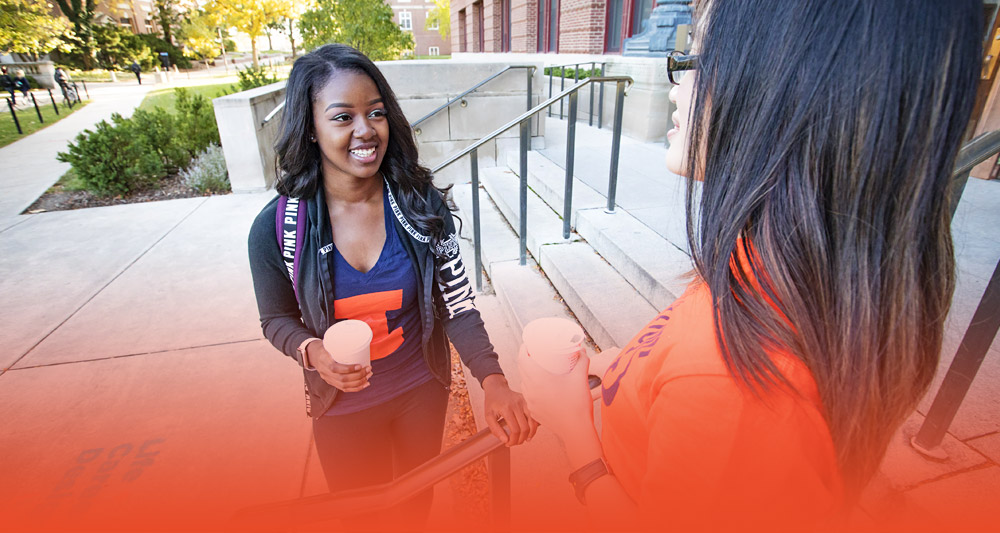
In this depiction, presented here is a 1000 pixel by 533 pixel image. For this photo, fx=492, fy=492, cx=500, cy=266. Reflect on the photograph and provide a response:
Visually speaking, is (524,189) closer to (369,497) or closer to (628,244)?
(628,244)

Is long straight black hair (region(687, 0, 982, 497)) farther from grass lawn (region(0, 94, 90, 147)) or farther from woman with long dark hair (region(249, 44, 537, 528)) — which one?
grass lawn (region(0, 94, 90, 147))

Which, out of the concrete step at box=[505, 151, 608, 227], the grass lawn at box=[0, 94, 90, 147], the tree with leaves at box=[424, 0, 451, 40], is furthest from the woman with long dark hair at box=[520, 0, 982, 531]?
the tree with leaves at box=[424, 0, 451, 40]

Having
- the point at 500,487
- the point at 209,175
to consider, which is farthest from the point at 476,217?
the point at 209,175

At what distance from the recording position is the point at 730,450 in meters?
0.65

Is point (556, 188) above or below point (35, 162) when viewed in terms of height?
above

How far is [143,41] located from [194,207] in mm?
43086

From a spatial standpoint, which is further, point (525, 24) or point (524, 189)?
point (525, 24)

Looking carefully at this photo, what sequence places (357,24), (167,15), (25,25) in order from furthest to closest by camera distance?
1. (167,15)
2. (25,25)
3. (357,24)

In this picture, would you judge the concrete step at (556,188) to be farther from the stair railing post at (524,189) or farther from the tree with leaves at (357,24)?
the tree with leaves at (357,24)

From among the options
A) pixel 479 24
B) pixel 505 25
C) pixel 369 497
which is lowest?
pixel 369 497

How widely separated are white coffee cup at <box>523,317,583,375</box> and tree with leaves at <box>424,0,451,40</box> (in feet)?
120

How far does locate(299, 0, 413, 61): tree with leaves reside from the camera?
37.3 ft

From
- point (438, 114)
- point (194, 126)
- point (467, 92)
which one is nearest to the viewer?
point (467, 92)

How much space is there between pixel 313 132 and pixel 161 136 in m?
7.89
